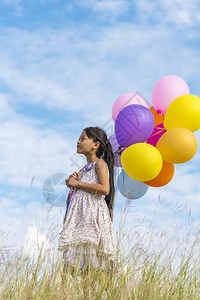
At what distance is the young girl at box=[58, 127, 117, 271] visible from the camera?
2.93 m

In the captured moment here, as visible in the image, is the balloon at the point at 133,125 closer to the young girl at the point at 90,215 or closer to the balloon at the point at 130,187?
the young girl at the point at 90,215

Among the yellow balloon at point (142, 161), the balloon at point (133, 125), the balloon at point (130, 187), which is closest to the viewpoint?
the yellow balloon at point (142, 161)

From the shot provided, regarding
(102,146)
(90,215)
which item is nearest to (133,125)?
(102,146)

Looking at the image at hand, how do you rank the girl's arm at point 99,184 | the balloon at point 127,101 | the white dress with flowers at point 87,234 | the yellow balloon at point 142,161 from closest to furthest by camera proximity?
1. the white dress with flowers at point 87,234
2. the girl's arm at point 99,184
3. the yellow balloon at point 142,161
4. the balloon at point 127,101

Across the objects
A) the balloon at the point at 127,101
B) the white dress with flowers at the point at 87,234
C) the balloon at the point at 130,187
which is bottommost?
the white dress with flowers at the point at 87,234

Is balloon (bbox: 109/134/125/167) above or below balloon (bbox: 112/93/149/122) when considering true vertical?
below

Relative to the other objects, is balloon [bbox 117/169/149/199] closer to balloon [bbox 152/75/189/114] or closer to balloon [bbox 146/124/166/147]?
balloon [bbox 146/124/166/147]

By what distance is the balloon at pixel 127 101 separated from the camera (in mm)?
3912

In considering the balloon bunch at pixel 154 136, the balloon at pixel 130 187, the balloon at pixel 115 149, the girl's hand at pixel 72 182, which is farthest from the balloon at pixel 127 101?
the girl's hand at pixel 72 182

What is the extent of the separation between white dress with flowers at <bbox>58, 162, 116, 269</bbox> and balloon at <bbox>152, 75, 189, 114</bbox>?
1410 millimetres

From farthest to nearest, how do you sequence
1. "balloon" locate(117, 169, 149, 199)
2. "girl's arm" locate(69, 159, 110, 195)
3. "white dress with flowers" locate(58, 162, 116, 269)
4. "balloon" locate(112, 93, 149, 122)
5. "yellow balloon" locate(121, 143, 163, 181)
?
1. "balloon" locate(112, 93, 149, 122)
2. "balloon" locate(117, 169, 149, 199)
3. "yellow balloon" locate(121, 143, 163, 181)
4. "girl's arm" locate(69, 159, 110, 195)
5. "white dress with flowers" locate(58, 162, 116, 269)

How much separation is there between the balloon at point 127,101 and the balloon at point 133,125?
326 mm

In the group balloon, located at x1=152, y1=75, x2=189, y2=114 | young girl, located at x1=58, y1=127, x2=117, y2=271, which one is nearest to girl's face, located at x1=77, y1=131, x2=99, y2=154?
young girl, located at x1=58, y1=127, x2=117, y2=271

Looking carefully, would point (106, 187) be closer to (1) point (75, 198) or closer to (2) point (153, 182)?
(1) point (75, 198)
